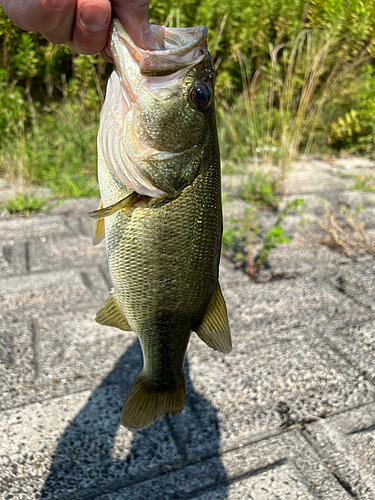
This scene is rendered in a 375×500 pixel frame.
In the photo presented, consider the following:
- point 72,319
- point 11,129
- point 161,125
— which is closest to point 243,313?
point 72,319

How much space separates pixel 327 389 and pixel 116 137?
1.85 meters

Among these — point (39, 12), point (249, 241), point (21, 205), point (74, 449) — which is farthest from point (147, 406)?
point (21, 205)

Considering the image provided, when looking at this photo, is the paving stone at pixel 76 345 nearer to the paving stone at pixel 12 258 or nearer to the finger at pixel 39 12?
the paving stone at pixel 12 258

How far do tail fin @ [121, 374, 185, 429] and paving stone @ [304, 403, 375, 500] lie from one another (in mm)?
855

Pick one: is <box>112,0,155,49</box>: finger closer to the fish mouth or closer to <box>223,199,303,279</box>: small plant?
the fish mouth

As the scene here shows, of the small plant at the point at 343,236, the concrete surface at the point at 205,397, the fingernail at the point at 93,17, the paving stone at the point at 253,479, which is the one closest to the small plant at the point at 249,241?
the concrete surface at the point at 205,397

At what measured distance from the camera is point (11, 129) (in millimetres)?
5598

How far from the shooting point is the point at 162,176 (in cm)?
150

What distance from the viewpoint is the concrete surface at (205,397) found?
193cm

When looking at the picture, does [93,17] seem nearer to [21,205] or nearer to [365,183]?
[21,205]

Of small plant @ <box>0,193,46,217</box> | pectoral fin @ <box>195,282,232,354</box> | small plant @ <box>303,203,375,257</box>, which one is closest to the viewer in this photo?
pectoral fin @ <box>195,282,232,354</box>

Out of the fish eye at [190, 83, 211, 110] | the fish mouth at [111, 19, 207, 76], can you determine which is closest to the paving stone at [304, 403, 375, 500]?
the fish eye at [190, 83, 211, 110]

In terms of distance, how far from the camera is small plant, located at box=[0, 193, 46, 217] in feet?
14.4

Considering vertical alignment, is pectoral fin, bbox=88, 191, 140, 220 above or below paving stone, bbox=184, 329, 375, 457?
above
